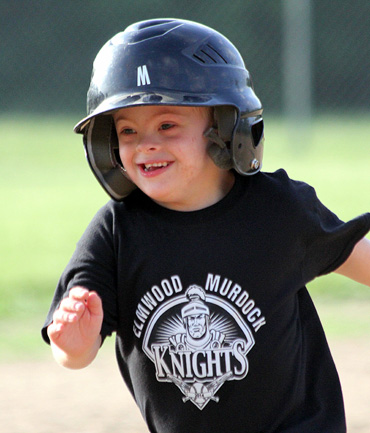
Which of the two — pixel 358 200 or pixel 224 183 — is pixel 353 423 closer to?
pixel 224 183

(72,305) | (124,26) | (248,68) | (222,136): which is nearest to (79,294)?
(72,305)

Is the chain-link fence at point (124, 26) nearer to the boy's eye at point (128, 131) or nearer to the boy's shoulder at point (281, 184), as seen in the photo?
the boy's shoulder at point (281, 184)

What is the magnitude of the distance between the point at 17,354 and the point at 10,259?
2575 mm

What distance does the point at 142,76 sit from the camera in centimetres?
232

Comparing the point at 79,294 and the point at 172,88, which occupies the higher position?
the point at 172,88

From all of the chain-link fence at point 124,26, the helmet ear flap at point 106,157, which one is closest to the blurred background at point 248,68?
the chain-link fence at point 124,26

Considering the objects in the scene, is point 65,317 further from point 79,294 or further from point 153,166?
point 153,166

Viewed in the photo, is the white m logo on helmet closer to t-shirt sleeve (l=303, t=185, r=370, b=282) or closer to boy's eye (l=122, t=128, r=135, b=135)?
boy's eye (l=122, t=128, r=135, b=135)

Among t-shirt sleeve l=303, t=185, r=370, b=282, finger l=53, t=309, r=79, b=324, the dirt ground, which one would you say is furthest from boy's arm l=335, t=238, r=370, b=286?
the dirt ground

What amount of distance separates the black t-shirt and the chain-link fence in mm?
11408

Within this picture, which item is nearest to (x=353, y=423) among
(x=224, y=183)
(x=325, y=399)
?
(x=325, y=399)

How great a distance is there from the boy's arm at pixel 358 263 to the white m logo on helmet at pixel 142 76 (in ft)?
2.51

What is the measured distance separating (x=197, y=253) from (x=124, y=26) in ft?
38.1

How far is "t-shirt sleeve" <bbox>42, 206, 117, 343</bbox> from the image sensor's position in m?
2.28
